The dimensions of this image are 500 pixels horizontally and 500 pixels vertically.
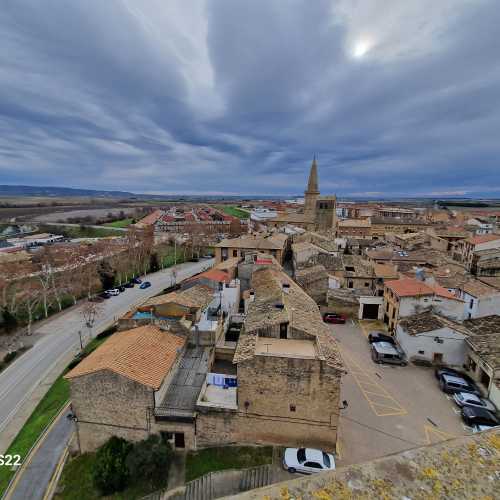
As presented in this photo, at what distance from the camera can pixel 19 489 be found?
1540cm

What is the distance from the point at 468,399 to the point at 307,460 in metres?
12.0

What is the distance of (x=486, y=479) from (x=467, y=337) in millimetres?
24457

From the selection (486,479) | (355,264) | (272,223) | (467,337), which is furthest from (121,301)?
(272,223)

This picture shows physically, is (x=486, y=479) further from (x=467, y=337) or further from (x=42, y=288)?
(x=42, y=288)

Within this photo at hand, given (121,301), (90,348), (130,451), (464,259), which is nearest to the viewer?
(130,451)

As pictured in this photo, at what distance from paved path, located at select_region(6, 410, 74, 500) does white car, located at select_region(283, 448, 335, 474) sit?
1299 cm

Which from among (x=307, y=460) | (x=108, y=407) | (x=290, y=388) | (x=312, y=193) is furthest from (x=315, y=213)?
(x=108, y=407)

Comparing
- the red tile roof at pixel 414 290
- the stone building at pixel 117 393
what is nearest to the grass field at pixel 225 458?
the stone building at pixel 117 393

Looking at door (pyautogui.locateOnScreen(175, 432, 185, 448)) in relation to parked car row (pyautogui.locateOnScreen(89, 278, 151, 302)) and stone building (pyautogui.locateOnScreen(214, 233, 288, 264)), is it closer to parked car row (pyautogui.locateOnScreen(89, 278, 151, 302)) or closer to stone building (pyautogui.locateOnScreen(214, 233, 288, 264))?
stone building (pyautogui.locateOnScreen(214, 233, 288, 264))

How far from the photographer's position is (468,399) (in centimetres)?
1852

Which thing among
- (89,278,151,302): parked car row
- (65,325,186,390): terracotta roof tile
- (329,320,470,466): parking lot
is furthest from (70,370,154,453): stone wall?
(89,278,151,302): parked car row

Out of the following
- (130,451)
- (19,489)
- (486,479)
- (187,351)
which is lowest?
(19,489)

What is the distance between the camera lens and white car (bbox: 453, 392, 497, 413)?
18.1m

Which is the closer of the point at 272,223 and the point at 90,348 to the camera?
the point at 90,348
